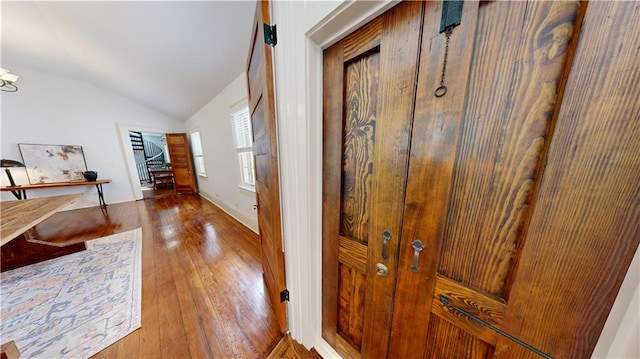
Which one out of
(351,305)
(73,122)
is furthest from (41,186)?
(351,305)

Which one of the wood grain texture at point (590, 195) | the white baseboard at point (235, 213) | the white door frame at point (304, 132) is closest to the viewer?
the wood grain texture at point (590, 195)

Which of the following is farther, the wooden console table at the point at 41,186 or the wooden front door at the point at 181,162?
the wooden front door at the point at 181,162

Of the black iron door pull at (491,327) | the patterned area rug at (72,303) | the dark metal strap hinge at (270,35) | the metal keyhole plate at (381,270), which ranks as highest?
the dark metal strap hinge at (270,35)

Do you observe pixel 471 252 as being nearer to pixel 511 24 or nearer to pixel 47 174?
pixel 511 24

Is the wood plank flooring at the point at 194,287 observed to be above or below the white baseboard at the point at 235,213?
below

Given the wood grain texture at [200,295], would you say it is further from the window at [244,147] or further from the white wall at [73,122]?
the white wall at [73,122]

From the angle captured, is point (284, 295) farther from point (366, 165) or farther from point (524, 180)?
point (524, 180)

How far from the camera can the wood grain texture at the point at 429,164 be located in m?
0.51

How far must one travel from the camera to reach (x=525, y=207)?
484 mm

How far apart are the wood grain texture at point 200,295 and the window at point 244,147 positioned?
0.83 m

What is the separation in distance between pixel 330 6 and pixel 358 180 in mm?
701

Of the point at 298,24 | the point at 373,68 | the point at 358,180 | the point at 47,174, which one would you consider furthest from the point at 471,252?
the point at 47,174

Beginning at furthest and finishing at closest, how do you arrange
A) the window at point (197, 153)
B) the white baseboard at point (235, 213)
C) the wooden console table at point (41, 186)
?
the window at point (197, 153) → the wooden console table at point (41, 186) → the white baseboard at point (235, 213)

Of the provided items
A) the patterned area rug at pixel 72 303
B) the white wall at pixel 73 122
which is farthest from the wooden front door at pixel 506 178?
the white wall at pixel 73 122
